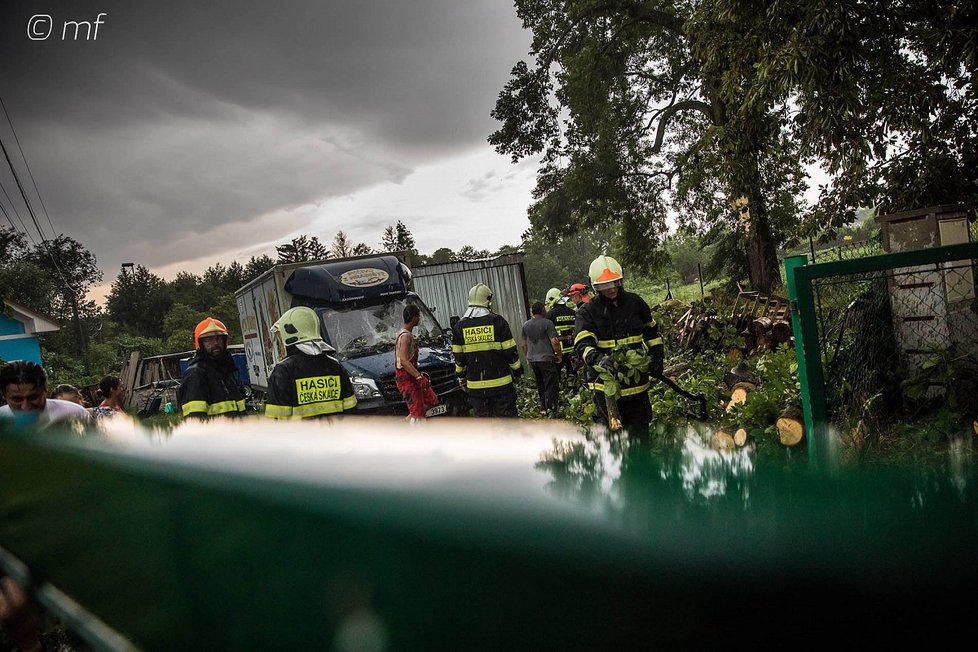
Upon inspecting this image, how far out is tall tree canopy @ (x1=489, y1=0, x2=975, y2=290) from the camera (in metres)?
6.57

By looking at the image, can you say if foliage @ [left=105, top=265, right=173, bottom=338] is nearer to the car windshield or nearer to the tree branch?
the tree branch

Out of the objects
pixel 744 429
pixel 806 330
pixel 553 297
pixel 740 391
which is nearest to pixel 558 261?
pixel 553 297

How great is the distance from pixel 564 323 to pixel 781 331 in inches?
118

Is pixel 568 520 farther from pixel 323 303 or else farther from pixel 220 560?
pixel 323 303

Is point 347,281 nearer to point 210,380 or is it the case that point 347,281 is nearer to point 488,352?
point 488,352

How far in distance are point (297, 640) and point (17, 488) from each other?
102cm

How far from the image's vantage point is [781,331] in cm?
934

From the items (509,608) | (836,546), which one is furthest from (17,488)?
(836,546)

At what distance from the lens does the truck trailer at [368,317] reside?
27.0 feet

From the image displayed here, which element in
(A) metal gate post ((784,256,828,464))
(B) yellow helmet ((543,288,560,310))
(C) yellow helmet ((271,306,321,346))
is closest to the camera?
(A) metal gate post ((784,256,828,464))

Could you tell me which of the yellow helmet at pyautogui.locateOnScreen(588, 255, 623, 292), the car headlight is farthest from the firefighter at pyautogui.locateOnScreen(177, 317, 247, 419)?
the yellow helmet at pyautogui.locateOnScreen(588, 255, 623, 292)

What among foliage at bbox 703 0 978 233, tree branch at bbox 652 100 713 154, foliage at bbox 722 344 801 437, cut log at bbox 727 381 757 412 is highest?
tree branch at bbox 652 100 713 154

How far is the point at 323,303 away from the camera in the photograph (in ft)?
29.9

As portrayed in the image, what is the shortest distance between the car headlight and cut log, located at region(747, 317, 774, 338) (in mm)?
5489
